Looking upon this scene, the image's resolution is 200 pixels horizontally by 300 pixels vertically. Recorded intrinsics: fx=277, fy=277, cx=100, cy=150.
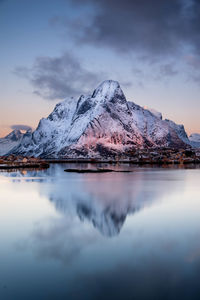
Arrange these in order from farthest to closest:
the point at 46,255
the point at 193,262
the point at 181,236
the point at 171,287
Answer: the point at 181,236 → the point at 46,255 → the point at 193,262 → the point at 171,287

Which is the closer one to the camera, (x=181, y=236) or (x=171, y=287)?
(x=171, y=287)

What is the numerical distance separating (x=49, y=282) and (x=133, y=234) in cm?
547

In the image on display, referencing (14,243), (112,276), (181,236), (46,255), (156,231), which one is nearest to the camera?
(112,276)

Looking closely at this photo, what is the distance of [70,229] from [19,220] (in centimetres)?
380

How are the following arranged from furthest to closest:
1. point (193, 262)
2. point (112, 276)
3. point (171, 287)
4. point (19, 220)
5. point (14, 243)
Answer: point (19, 220)
point (14, 243)
point (193, 262)
point (112, 276)
point (171, 287)

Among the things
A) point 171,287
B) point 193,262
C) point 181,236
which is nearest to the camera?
point 171,287

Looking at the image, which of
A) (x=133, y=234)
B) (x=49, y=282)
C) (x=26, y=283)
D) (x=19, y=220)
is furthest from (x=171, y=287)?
(x=19, y=220)

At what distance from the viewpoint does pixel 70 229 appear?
42.8ft

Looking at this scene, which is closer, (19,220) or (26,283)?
(26,283)

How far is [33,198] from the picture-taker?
2411 centimetres

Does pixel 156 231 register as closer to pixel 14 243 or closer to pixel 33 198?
pixel 14 243

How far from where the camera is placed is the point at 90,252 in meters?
9.76

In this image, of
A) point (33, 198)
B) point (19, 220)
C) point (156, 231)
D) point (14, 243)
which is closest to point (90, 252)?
point (14, 243)

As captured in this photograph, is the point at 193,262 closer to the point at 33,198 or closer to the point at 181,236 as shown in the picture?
the point at 181,236
